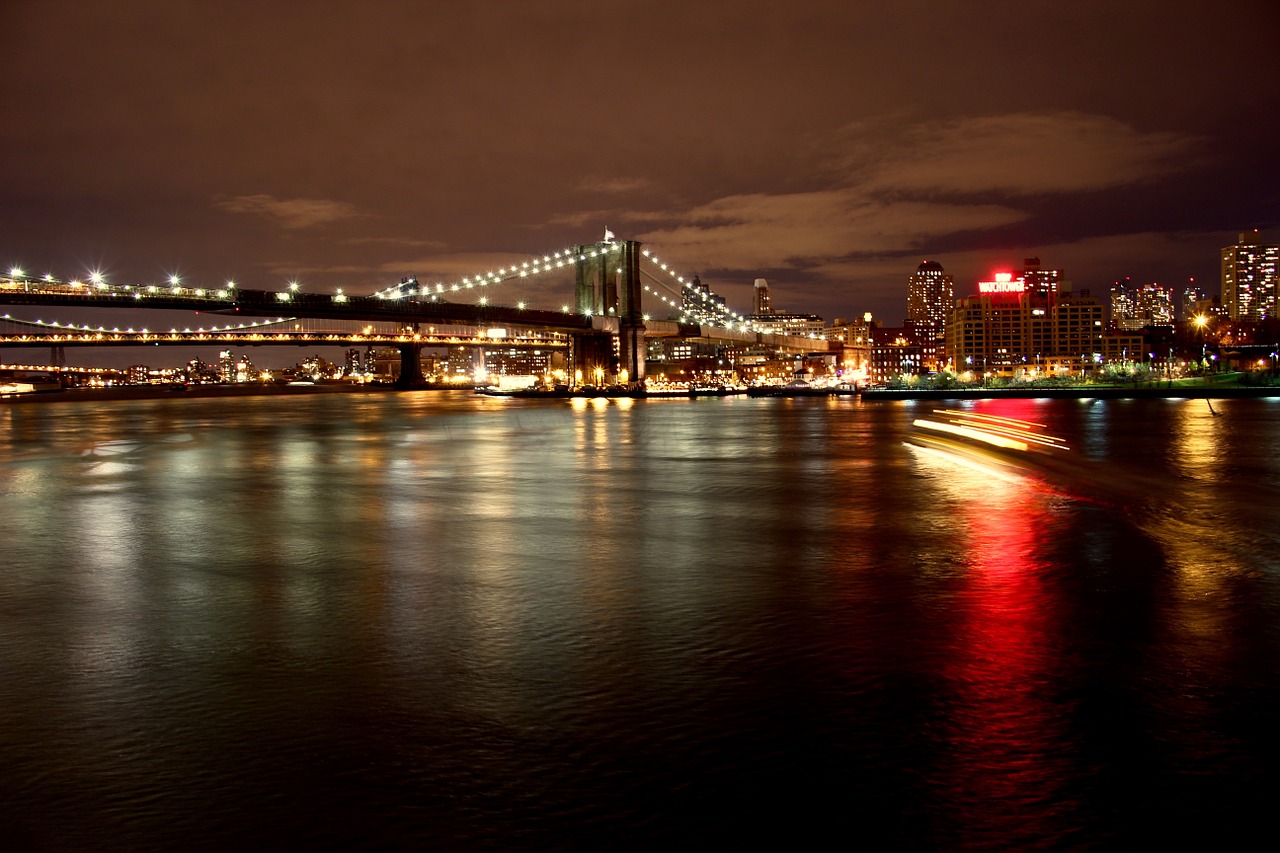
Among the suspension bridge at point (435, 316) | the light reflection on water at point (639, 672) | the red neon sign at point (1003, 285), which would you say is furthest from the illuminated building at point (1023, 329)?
the light reflection on water at point (639, 672)

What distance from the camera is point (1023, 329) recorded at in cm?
17350

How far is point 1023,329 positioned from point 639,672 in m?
180

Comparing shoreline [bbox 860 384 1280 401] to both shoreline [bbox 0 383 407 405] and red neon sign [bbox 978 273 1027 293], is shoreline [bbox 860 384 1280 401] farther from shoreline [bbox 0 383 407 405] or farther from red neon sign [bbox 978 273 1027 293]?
red neon sign [bbox 978 273 1027 293]

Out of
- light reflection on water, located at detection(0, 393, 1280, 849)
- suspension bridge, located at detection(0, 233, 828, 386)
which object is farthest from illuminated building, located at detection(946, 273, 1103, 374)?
light reflection on water, located at detection(0, 393, 1280, 849)

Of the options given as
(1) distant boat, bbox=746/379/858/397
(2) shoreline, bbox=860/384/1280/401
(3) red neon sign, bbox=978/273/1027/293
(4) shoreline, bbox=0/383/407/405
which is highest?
(3) red neon sign, bbox=978/273/1027/293

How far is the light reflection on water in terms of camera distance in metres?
4.58

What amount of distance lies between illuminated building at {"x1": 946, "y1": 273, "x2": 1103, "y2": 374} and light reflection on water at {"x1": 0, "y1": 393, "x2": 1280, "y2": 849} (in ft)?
543

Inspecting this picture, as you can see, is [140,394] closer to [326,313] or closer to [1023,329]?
[326,313]

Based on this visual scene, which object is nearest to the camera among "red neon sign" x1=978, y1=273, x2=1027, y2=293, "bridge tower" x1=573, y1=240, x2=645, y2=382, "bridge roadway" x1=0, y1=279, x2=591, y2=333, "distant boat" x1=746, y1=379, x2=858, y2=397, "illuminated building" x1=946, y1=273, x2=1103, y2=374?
"bridge roadway" x1=0, y1=279, x2=591, y2=333

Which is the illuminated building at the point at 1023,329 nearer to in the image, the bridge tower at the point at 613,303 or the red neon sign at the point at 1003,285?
the red neon sign at the point at 1003,285

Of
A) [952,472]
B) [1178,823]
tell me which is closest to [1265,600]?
[1178,823]

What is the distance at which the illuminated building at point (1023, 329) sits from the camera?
561 feet

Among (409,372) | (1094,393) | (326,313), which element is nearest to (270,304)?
(326,313)

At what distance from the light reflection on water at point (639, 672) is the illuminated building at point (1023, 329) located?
166 metres
